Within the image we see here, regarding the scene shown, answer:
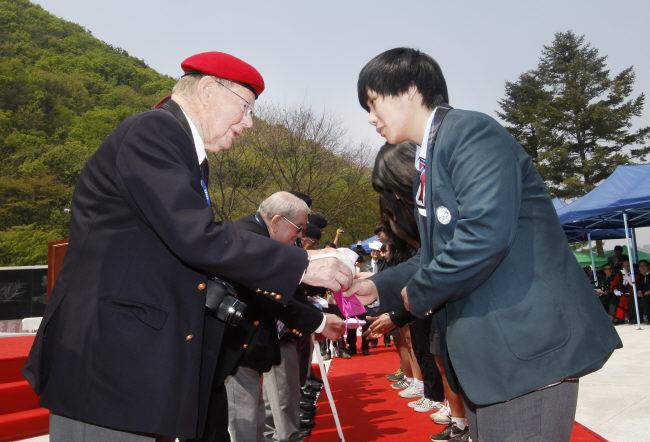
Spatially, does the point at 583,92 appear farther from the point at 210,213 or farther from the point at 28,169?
the point at 210,213

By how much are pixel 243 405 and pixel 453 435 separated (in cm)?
216

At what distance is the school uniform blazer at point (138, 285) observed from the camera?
162 cm

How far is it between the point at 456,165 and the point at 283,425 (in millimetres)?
3199

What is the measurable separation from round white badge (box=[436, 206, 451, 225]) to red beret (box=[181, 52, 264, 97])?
0.92m

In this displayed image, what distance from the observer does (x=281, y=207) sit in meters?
4.01

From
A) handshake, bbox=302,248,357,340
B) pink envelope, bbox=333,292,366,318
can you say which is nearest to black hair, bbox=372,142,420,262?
pink envelope, bbox=333,292,366,318

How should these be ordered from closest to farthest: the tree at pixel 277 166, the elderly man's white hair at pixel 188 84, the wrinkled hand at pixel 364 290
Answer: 1. the elderly man's white hair at pixel 188 84
2. the wrinkled hand at pixel 364 290
3. the tree at pixel 277 166

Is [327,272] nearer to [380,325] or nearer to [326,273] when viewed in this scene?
[326,273]

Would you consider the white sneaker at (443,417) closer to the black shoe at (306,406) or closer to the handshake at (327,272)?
the black shoe at (306,406)

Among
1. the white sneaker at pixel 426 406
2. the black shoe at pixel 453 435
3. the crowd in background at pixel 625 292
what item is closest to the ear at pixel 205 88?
the black shoe at pixel 453 435

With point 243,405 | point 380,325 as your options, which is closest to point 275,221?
point 380,325

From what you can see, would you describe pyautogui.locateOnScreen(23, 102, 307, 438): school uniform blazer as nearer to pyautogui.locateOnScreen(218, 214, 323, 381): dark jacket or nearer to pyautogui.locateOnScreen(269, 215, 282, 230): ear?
pyautogui.locateOnScreen(218, 214, 323, 381): dark jacket

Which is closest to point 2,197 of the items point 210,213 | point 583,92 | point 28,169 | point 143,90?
point 28,169

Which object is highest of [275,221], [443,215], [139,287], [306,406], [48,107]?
[48,107]
